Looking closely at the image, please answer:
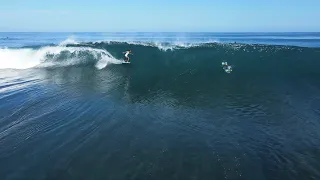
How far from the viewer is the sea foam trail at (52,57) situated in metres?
25.3

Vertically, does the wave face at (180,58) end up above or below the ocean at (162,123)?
above

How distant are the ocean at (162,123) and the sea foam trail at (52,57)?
3.20 meters

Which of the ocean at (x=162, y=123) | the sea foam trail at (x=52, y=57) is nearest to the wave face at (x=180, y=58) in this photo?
the sea foam trail at (x=52, y=57)

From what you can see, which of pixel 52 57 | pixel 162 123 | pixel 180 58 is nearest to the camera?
pixel 162 123

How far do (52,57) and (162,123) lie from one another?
21168mm

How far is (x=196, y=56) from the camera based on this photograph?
85.1ft

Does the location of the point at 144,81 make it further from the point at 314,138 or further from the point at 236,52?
the point at 236,52

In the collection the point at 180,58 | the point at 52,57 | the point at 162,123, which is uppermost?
the point at 180,58

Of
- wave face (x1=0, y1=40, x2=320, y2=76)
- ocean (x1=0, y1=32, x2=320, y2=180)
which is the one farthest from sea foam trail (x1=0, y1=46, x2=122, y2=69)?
ocean (x1=0, y1=32, x2=320, y2=180)

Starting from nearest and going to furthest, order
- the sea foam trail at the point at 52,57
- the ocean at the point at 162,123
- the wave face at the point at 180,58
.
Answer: the ocean at the point at 162,123 → the wave face at the point at 180,58 → the sea foam trail at the point at 52,57

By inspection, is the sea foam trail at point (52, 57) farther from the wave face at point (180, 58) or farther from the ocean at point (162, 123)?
the ocean at point (162, 123)

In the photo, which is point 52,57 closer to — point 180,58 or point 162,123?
point 180,58

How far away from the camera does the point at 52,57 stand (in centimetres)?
2739

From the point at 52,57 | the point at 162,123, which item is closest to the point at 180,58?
the point at 52,57
